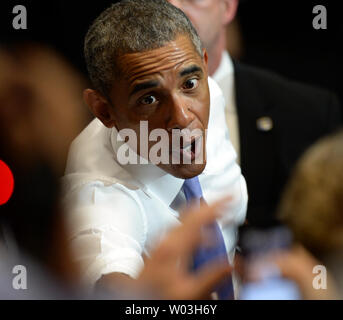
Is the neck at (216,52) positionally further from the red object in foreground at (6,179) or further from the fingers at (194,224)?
the red object in foreground at (6,179)

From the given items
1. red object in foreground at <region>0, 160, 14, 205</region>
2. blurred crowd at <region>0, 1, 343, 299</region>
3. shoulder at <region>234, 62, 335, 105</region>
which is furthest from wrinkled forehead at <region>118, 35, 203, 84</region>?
red object in foreground at <region>0, 160, 14, 205</region>

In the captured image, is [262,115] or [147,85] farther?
[262,115]

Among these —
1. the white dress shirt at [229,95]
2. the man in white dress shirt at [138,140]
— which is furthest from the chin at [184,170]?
the white dress shirt at [229,95]

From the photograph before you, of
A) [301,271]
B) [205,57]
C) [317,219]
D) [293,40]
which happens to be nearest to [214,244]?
[301,271]

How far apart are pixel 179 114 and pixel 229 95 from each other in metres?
0.23

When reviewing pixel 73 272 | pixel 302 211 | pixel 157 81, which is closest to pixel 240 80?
pixel 157 81

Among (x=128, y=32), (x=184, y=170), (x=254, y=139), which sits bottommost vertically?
(x=184, y=170)

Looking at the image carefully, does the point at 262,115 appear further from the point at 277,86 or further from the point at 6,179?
the point at 6,179

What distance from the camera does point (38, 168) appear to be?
1.83 metres

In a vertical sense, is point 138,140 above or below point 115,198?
above

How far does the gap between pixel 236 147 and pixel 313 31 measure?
0.32 meters

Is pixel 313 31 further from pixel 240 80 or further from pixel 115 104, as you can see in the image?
pixel 115 104

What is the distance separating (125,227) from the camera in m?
1.76

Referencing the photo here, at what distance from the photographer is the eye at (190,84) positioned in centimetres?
172
